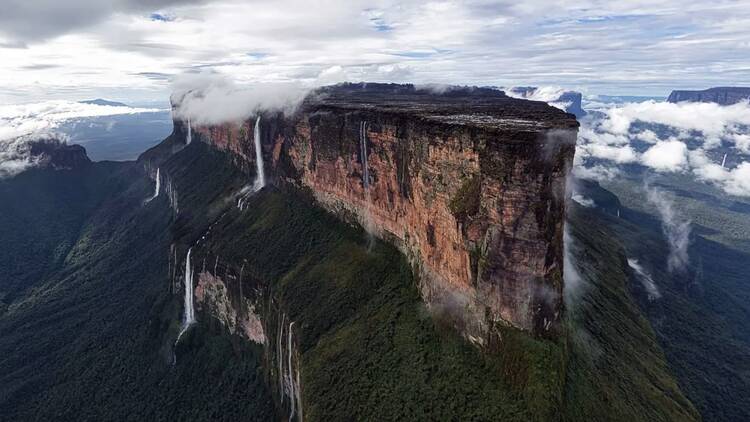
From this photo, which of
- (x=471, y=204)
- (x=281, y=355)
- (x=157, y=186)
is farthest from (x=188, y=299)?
(x=157, y=186)

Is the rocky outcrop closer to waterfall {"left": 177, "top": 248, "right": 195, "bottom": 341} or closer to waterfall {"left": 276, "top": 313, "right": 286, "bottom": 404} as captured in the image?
waterfall {"left": 177, "top": 248, "right": 195, "bottom": 341}

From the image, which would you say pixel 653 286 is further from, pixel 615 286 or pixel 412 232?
pixel 412 232

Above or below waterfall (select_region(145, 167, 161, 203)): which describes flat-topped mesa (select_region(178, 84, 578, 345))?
above

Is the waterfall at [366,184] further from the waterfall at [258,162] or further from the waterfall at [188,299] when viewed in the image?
the waterfall at [258,162]

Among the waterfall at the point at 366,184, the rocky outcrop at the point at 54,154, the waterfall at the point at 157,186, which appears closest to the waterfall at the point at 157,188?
the waterfall at the point at 157,186

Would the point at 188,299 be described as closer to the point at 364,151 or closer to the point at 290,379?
the point at 290,379

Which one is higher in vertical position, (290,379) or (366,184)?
(366,184)

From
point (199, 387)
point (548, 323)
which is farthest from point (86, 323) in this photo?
point (548, 323)

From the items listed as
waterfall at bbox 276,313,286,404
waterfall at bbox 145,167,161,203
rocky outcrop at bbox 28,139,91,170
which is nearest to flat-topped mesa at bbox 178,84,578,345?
waterfall at bbox 276,313,286,404
